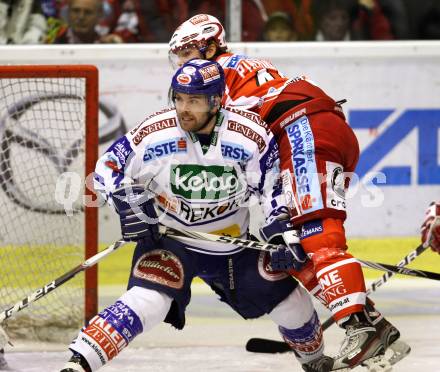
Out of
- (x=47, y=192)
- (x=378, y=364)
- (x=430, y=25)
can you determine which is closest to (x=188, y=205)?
(x=378, y=364)

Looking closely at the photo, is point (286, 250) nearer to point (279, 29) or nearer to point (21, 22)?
point (279, 29)

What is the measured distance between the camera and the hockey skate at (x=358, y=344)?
371 centimetres

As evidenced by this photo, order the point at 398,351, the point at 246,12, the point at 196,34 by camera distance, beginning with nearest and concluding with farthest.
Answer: the point at 398,351 → the point at 196,34 → the point at 246,12

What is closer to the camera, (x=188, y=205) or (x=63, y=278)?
(x=188, y=205)

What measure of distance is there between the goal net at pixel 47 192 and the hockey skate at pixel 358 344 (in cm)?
139

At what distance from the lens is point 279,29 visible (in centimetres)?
583

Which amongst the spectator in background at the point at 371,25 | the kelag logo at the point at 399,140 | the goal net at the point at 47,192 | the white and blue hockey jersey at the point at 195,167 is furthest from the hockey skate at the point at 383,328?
the spectator in background at the point at 371,25

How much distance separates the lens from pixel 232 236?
398 centimetres

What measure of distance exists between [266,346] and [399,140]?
1.56 meters

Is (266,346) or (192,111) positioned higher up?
(192,111)

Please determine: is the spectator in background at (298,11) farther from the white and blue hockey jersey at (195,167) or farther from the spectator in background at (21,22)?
the white and blue hockey jersey at (195,167)

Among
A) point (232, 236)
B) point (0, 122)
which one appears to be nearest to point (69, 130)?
point (0, 122)

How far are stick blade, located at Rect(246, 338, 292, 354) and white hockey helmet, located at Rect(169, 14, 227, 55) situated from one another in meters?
1.18

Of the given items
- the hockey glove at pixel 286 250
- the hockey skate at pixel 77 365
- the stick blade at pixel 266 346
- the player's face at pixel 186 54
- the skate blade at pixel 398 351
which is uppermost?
the player's face at pixel 186 54
